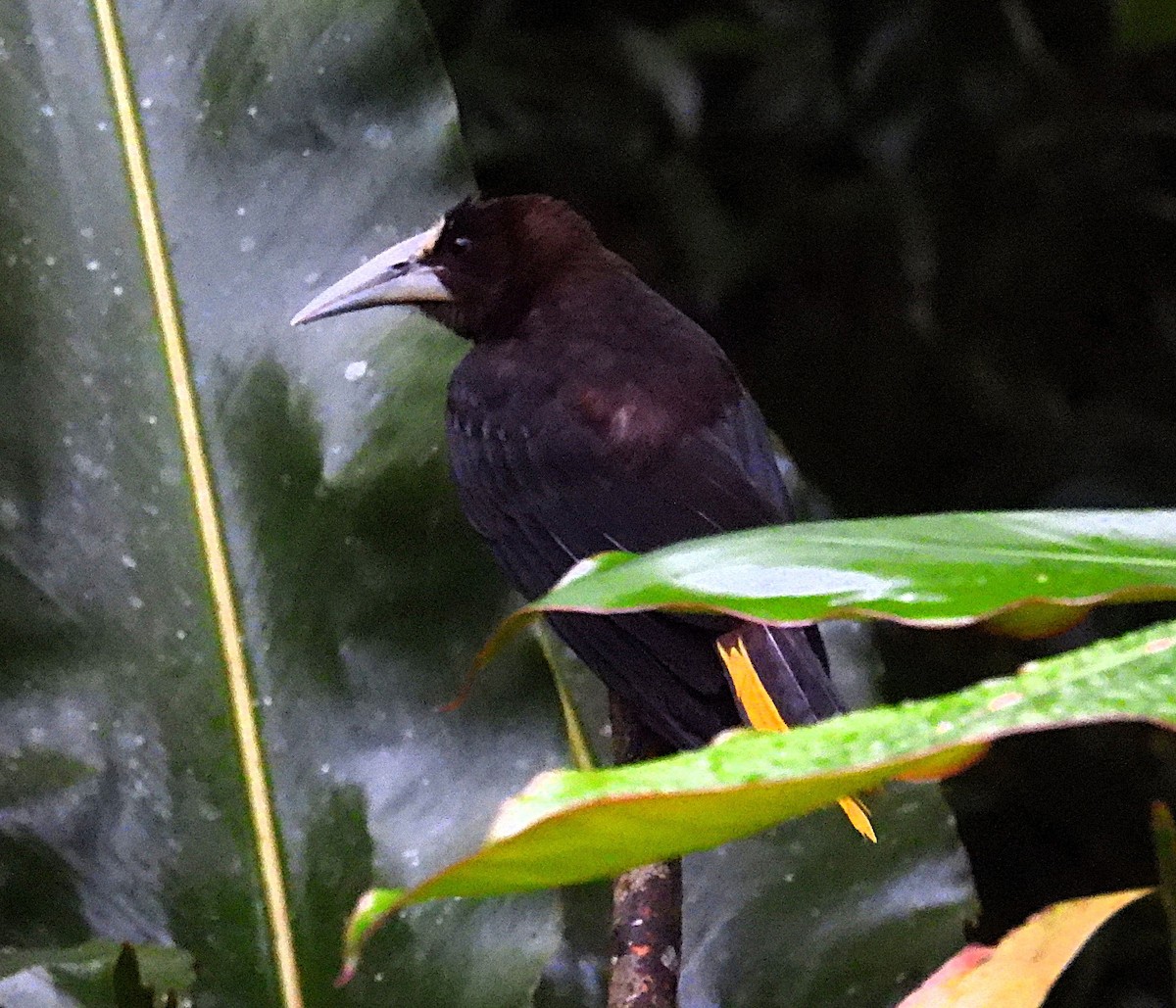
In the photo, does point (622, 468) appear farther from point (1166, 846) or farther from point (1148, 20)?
point (1148, 20)

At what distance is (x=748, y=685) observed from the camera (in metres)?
0.89

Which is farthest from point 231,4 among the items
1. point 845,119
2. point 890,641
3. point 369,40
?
point 890,641

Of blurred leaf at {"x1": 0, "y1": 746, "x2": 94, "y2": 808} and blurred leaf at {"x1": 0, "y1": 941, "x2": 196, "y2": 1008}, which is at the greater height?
blurred leaf at {"x1": 0, "y1": 746, "x2": 94, "y2": 808}

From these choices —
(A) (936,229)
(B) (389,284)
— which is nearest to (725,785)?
(B) (389,284)

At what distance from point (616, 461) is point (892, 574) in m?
0.61

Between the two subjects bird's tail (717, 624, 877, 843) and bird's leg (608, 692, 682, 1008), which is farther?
bird's tail (717, 624, 877, 843)

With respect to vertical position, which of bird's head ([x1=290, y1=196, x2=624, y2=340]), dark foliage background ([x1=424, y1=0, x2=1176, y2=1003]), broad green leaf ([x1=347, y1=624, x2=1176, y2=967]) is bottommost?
dark foliage background ([x1=424, y1=0, x2=1176, y2=1003])

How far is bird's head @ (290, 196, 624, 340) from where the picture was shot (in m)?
1.14

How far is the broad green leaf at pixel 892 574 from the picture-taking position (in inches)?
Result: 16.6

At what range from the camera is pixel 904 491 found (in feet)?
6.39

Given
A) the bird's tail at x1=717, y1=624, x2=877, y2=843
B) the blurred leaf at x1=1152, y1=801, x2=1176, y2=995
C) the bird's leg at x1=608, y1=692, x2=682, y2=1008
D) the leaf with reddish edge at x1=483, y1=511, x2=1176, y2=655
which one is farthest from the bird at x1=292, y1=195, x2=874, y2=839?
the leaf with reddish edge at x1=483, y1=511, x2=1176, y2=655

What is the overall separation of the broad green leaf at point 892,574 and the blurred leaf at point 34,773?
532mm

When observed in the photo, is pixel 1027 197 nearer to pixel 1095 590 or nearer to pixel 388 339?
pixel 388 339

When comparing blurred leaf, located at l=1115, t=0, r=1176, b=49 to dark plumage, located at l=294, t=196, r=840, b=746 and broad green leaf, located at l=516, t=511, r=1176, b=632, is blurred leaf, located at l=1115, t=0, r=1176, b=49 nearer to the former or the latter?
dark plumage, located at l=294, t=196, r=840, b=746
